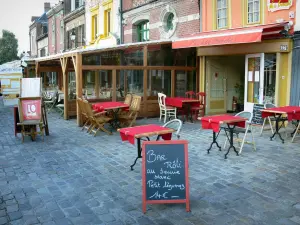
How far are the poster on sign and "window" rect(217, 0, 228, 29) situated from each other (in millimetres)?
6464

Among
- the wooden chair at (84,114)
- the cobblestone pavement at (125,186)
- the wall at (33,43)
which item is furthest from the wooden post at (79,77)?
the wall at (33,43)

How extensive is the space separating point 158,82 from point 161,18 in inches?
122

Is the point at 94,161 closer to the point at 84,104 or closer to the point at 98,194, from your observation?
the point at 98,194

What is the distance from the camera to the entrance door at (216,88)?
11938mm

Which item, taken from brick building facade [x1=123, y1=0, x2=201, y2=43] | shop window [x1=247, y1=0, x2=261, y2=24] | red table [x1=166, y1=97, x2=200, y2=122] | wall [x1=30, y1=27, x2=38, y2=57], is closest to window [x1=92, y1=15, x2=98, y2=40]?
brick building facade [x1=123, y1=0, x2=201, y2=43]

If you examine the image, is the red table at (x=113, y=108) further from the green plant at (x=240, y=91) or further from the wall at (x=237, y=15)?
the green plant at (x=240, y=91)

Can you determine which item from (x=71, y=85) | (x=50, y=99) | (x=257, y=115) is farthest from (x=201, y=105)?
(x=50, y=99)

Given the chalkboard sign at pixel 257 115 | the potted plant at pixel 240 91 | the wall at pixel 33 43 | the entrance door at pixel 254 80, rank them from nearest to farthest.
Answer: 1. the chalkboard sign at pixel 257 115
2. the entrance door at pixel 254 80
3. the potted plant at pixel 240 91
4. the wall at pixel 33 43

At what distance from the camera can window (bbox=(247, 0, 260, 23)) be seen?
9.82 meters

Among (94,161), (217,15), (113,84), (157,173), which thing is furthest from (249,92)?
(157,173)

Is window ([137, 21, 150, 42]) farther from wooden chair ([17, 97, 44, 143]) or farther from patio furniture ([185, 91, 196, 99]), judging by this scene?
wooden chair ([17, 97, 44, 143])

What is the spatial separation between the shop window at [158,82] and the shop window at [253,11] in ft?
11.2

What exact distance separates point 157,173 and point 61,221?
1228mm

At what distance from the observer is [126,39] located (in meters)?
15.9
